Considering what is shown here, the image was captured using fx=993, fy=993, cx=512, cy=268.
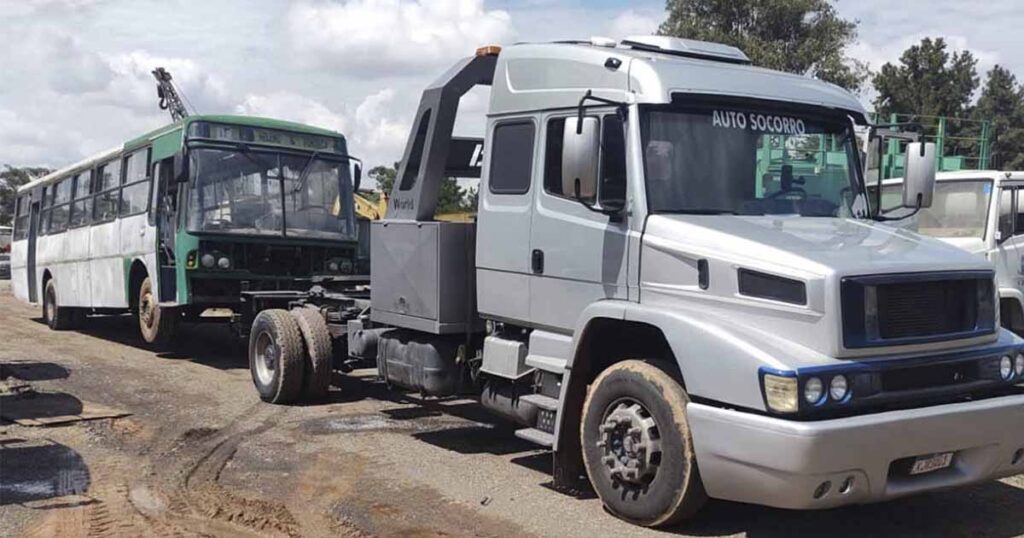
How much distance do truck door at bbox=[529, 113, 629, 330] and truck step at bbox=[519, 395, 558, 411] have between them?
503mm

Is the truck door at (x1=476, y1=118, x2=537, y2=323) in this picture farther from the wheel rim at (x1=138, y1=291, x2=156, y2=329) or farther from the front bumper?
the wheel rim at (x1=138, y1=291, x2=156, y2=329)

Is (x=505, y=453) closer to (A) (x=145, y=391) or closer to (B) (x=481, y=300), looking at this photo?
(B) (x=481, y=300)

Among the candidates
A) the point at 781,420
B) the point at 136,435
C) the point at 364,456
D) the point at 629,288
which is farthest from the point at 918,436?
the point at 136,435

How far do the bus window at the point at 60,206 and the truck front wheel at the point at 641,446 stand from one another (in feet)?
46.9

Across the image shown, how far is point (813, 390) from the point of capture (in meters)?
5.02

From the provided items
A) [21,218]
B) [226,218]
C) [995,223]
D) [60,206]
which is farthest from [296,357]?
[21,218]

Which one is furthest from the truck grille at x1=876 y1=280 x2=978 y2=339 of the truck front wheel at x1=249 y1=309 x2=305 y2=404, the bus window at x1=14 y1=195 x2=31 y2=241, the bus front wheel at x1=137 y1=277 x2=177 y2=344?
the bus window at x1=14 y1=195 x2=31 y2=241

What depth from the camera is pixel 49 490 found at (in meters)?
6.84

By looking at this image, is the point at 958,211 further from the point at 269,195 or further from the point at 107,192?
the point at 107,192

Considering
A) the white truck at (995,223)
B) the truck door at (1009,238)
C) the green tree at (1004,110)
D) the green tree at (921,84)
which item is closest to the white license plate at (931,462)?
the white truck at (995,223)

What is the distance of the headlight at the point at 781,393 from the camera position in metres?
4.96

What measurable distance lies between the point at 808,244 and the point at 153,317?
10.5 meters

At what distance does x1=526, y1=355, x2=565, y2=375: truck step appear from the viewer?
6.70 metres

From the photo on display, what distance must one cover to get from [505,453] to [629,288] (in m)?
2.42
